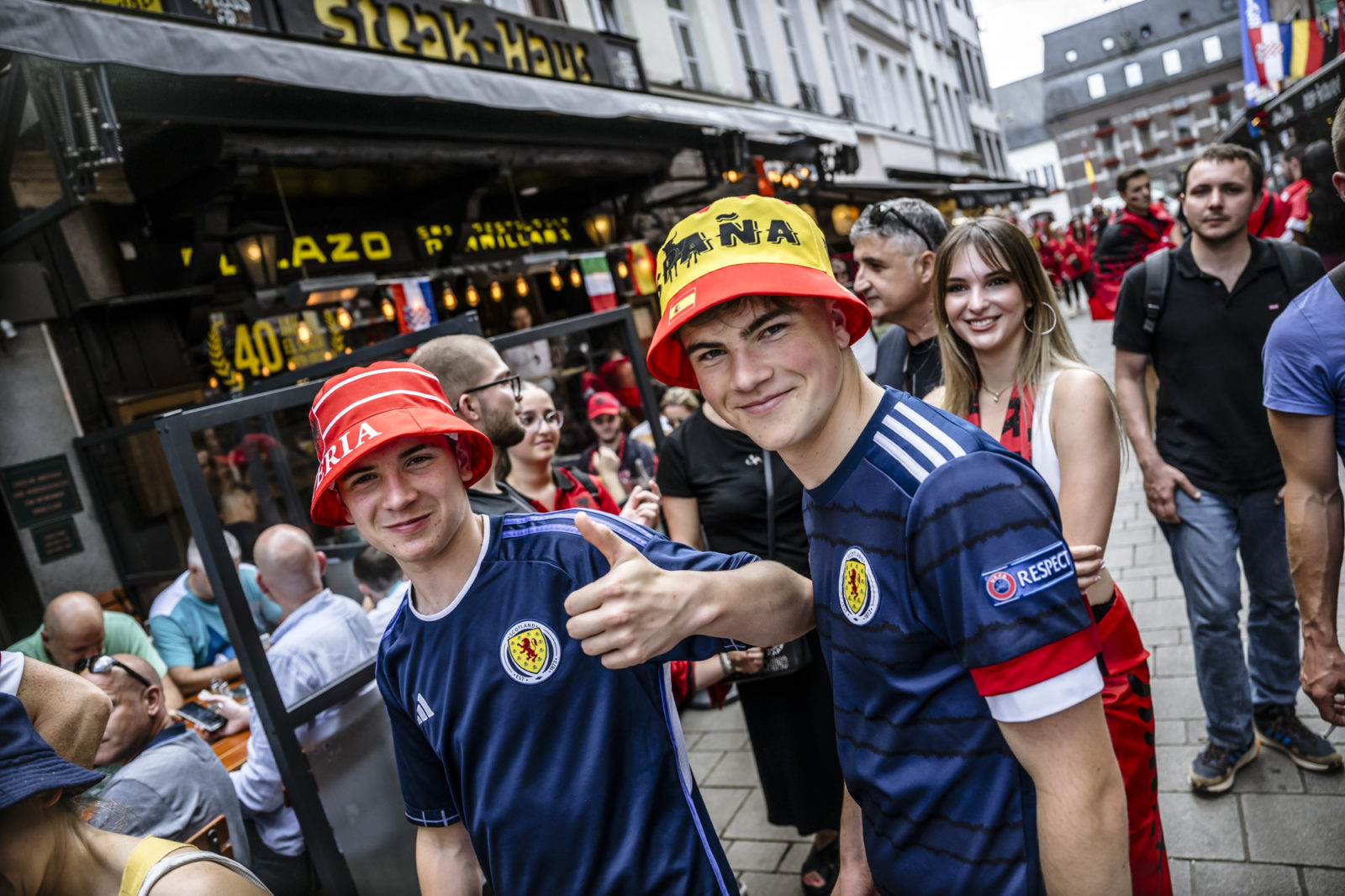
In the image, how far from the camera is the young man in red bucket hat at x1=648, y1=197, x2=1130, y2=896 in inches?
43.4

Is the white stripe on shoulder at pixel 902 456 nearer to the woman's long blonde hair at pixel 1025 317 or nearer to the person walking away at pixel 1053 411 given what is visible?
the person walking away at pixel 1053 411

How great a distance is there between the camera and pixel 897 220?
9.87 feet

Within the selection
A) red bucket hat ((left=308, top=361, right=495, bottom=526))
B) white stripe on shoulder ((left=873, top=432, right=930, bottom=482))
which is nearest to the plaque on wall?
red bucket hat ((left=308, top=361, right=495, bottom=526))

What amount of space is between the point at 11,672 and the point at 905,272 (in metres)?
2.92

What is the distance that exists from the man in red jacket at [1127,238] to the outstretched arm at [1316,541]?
424cm

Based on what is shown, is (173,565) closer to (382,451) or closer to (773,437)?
(382,451)

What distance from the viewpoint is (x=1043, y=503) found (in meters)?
1.14

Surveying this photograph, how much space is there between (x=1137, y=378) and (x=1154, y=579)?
2337 millimetres

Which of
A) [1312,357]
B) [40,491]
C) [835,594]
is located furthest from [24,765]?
[40,491]

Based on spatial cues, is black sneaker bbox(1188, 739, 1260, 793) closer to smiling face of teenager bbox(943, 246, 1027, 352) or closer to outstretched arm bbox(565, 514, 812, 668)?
smiling face of teenager bbox(943, 246, 1027, 352)

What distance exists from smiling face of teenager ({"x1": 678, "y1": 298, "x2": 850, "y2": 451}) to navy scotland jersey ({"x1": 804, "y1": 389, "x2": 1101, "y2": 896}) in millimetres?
99

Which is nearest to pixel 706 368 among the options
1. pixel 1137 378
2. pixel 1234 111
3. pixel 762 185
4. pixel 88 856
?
pixel 88 856

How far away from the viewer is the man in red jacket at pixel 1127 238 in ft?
19.6

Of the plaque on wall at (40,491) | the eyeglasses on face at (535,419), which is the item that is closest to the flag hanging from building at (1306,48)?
the eyeglasses on face at (535,419)
